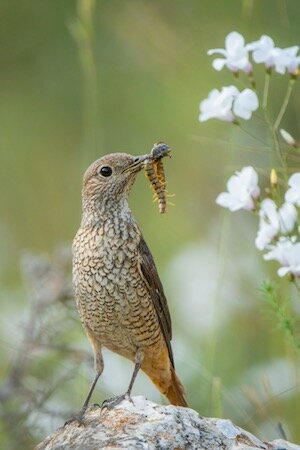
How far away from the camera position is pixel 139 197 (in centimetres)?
1081

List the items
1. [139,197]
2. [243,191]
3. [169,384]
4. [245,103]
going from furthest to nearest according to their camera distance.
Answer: [139,197] → [169,384] → [245,103] → [243,191]

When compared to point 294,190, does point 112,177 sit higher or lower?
higher

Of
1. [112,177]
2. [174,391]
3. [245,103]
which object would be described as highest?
[112,177]

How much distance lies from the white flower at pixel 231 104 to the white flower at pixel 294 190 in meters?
0.46

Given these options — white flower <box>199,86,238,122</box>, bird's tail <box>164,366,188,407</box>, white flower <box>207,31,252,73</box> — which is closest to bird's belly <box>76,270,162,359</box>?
bird's tail <box>164,366,188,407</box>

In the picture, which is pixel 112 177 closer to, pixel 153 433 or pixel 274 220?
pixel 274 220

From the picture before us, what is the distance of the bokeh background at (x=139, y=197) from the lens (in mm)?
6941

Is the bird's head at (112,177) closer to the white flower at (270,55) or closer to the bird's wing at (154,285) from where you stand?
the bird's wing at (154,285)

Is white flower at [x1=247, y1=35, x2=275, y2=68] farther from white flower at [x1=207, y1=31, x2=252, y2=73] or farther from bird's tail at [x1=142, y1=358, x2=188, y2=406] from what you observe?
bird's tail at [x1=142, y1=358, x2=188, y2=406]

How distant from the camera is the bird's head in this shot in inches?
273

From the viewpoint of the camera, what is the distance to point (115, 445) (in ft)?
17.4

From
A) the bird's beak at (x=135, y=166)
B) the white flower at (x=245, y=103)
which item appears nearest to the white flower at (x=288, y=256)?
the white flower at (x=245, y=103)

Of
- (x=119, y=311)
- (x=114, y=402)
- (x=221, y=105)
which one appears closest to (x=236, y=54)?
(x=221, y=105)

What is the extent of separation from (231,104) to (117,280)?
104 cm
